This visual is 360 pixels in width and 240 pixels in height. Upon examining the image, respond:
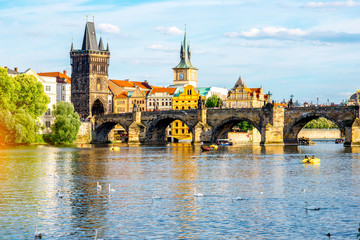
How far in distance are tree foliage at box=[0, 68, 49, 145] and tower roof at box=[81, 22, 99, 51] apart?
53.8 meters

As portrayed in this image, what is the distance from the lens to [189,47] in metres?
199

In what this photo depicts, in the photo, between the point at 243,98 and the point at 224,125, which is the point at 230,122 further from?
the point at 243,98

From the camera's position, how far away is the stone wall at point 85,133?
13719 centimetres

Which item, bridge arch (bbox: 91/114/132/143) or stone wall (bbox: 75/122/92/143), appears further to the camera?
bridge arch (bbox: 91/114/132/143)

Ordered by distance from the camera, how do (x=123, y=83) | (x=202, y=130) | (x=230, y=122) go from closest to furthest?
1. (x=230, y=122)
2. (x=202, y=130)
3. (x=123, y=83)

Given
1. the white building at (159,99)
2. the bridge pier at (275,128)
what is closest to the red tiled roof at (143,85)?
the white building at (159,99)

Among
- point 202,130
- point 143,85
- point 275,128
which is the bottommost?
point 202,130

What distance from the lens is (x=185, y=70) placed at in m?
194

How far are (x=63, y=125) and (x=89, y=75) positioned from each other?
4335cm

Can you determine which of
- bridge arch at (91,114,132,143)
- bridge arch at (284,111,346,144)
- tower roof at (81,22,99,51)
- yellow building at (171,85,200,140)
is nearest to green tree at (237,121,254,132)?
yellow building at (171,85,200,140)

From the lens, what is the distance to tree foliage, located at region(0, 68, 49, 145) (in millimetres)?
94688

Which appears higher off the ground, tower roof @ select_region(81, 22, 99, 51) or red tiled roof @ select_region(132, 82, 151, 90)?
tower roof @ select_region(81, 22, 99, 51)

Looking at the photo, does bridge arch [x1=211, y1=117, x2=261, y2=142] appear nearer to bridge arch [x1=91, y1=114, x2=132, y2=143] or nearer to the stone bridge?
the stone bridge

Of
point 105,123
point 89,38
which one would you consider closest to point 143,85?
point 89,38
